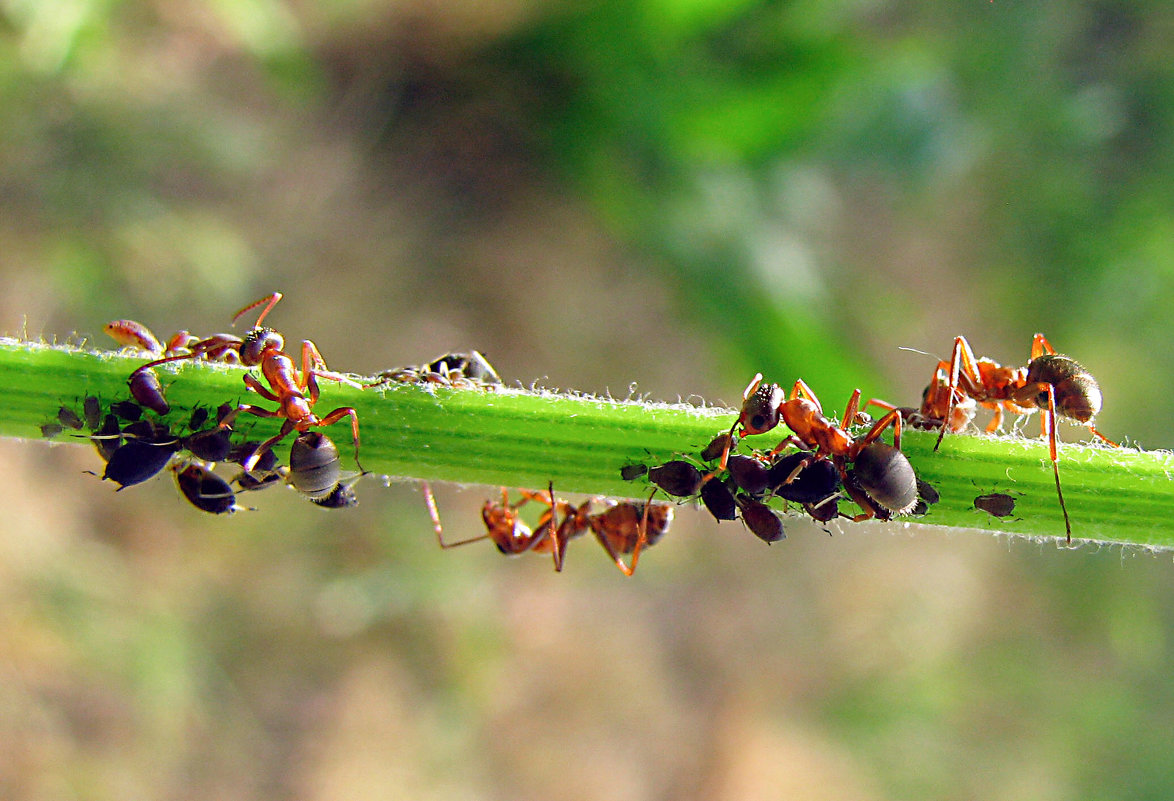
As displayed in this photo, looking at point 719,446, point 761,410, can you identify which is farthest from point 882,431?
point 719,446

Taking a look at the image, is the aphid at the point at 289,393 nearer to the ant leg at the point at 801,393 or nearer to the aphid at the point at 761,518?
the aphid at the point at 761,518

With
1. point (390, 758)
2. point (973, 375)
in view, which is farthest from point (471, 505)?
point (973, 375)

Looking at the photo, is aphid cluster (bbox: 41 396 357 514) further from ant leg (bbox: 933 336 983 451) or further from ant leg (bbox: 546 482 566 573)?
ant leg (bbox: 933 336 983 451)

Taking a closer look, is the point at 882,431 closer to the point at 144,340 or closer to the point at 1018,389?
the point at 1018,389

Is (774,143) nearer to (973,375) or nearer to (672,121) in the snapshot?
(672,121)

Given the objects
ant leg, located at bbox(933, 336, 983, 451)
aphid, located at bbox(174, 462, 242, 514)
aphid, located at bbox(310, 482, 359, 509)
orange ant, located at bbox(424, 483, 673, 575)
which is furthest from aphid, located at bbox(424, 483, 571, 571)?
ant leg, located at bbox(933, 336, 983, 451)

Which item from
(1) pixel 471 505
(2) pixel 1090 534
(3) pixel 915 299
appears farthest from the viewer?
(3) pixel 915 299

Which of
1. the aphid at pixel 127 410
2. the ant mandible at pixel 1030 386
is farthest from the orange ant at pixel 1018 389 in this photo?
the aphid at pixel 127 410
